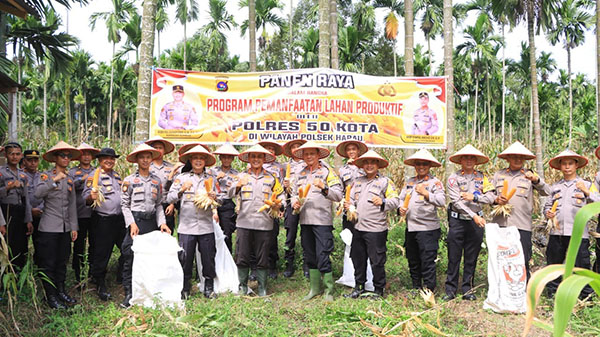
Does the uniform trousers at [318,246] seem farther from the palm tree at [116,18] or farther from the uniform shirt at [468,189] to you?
the palm tree at [116,18]

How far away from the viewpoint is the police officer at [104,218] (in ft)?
18.3

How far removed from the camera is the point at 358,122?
7383 millimetres

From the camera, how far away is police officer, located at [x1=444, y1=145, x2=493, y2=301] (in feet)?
18.0

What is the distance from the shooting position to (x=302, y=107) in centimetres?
732

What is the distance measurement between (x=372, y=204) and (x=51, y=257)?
353 centimetres

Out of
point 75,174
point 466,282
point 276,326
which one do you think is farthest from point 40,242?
point 466,282

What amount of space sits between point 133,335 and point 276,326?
1269 mm

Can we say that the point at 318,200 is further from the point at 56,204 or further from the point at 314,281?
the point at 56,204

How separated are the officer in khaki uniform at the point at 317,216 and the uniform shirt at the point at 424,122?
2311mm

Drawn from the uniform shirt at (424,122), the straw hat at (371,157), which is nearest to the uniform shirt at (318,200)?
the straw hat at (371,157)

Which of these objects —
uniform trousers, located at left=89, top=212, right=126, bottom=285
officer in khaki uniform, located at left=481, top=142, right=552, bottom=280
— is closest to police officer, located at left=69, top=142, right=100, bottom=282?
uniform trousers, located at left=89, top=212, right=126, bottom=285

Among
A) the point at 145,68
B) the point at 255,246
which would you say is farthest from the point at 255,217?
the point at 145,68

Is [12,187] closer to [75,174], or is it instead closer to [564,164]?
[75,174]

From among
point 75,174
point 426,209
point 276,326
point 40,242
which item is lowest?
point 276,326
